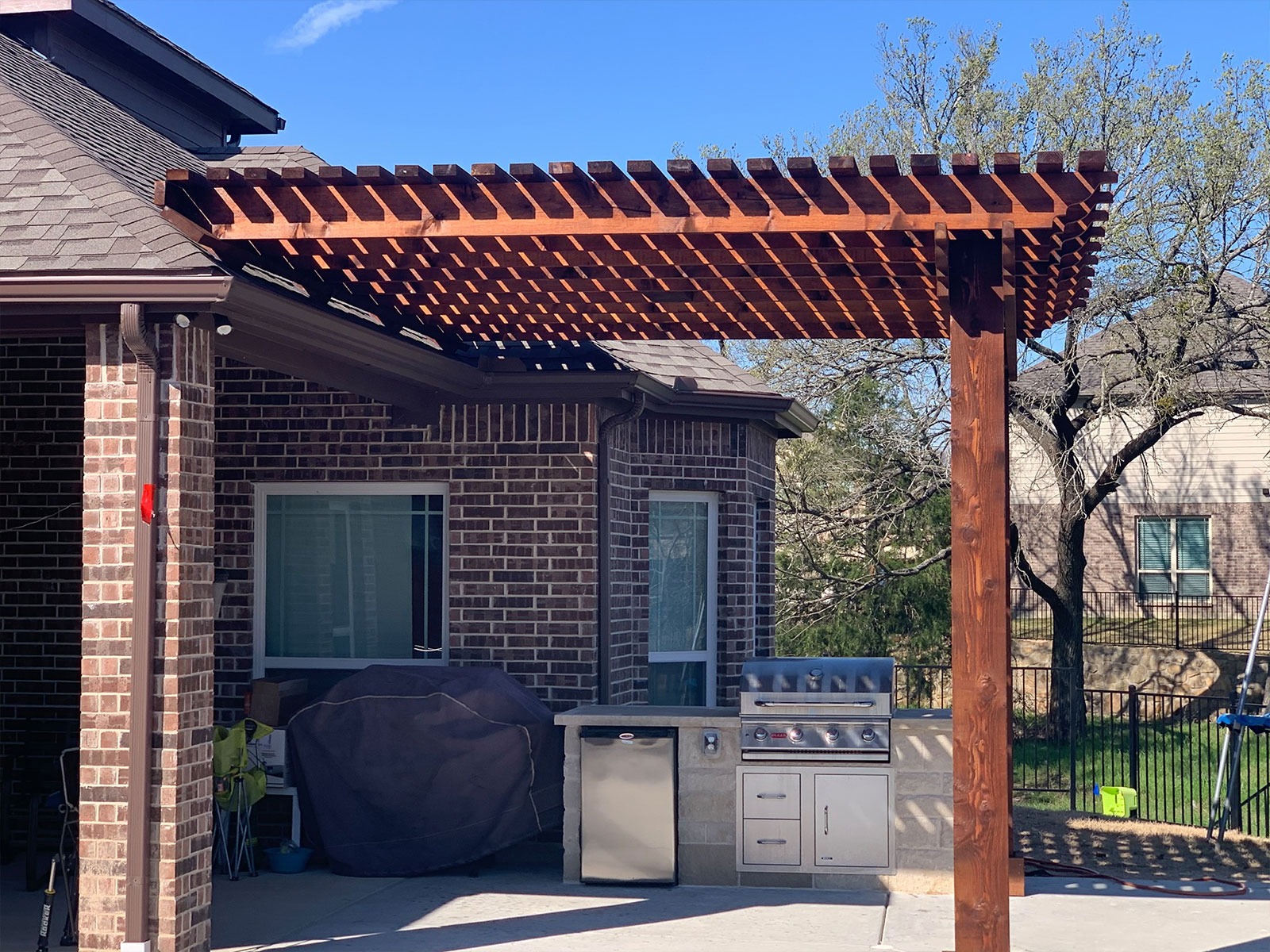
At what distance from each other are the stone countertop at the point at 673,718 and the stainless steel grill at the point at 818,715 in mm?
158

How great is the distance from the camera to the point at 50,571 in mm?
9555

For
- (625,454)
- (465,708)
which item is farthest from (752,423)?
(465,708)

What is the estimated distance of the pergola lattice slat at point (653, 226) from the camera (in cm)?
603

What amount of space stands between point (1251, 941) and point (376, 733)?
5140 mm

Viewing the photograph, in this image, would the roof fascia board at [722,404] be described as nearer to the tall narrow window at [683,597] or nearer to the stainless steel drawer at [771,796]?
the tall narrow window at [683,597]

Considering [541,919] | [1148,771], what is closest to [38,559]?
[541,919]

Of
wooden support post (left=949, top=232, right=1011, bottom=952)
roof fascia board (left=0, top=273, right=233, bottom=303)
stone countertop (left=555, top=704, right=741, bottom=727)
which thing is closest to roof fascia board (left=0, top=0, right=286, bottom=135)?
roof fascia board (left=0, top=273, right=233, bottom=303)

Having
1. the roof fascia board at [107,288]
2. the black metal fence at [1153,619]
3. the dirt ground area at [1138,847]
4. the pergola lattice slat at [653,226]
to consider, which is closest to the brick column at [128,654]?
the roof fascia board at [107,288]

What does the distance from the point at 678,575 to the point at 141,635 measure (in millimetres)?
5557

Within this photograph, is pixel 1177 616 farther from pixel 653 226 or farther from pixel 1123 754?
pixel 653 226

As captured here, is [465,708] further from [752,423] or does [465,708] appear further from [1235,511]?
[1235,511]

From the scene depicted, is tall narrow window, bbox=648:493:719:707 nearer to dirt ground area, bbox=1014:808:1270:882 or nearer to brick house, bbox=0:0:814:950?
brick house, bbox=0:0:814:950

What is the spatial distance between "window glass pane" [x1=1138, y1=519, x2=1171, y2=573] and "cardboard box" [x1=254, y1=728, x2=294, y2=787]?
2125 centimetres

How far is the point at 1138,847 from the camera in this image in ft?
36.1
